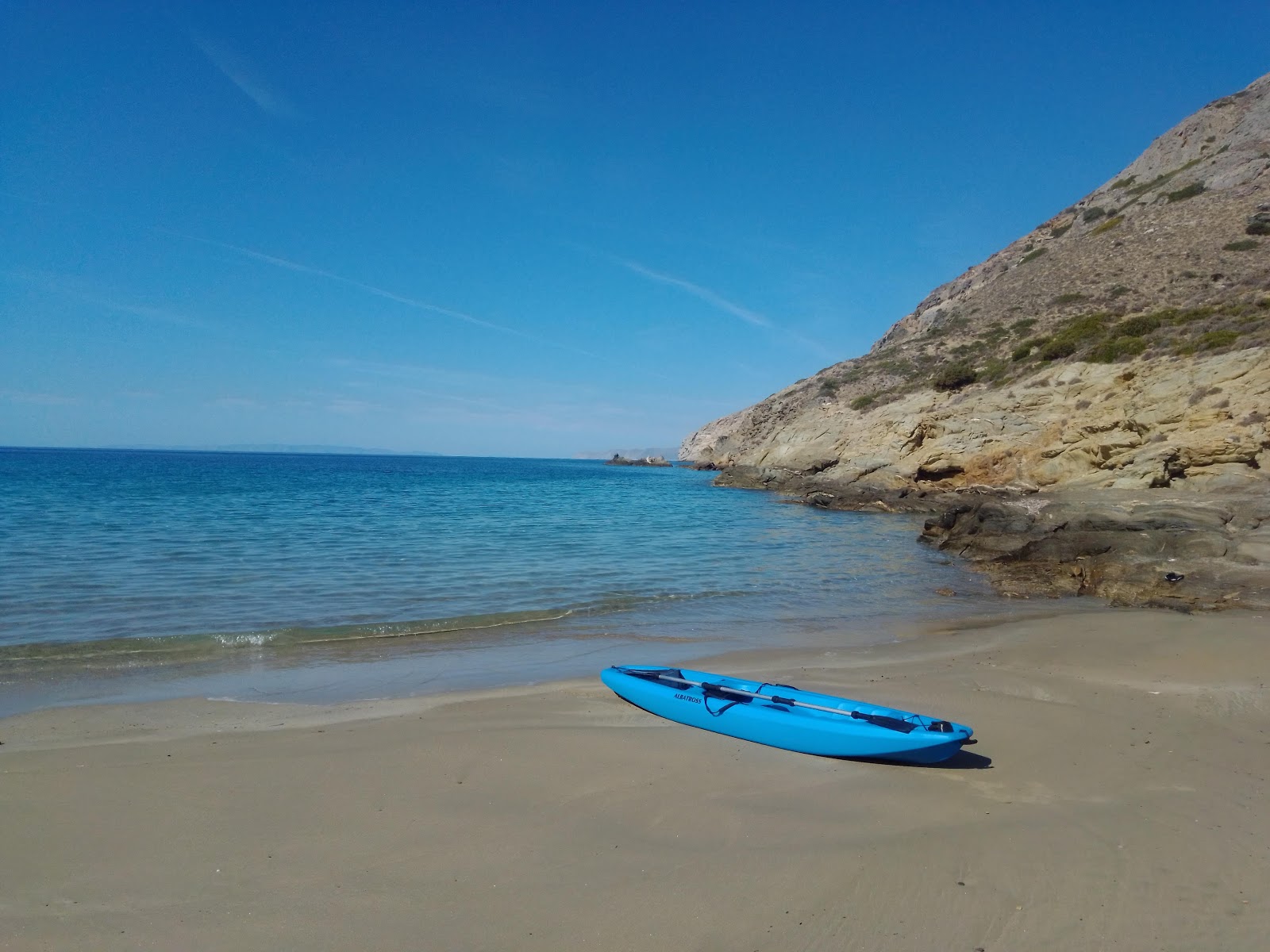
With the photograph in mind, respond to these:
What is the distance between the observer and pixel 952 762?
229 inches

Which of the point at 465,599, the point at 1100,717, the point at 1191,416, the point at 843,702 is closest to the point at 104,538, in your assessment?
the point at 465,599

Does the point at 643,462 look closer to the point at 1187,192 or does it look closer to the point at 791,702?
the point at 1187,192

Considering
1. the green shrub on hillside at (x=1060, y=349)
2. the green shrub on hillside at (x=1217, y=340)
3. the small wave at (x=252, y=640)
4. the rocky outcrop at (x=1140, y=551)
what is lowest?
the small wave at (x=252, y=640)

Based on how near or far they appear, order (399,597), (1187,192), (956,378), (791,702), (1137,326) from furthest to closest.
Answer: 1. (1187,192)
2. (956,378)
3. (1137,326)
4. (399,597)
5. (791,702)

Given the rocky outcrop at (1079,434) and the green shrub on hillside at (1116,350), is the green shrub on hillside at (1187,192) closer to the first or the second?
the green shrub on hillside at (1116,350)

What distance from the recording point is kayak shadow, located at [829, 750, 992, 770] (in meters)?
5.73

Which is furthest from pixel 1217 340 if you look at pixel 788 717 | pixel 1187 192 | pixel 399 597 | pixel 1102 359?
pixel 1187 192

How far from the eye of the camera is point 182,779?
17.7 ft

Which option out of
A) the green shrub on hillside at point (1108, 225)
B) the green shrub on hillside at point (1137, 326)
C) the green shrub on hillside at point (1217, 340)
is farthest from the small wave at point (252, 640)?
the green shrub on hillside at point (1108, 225)

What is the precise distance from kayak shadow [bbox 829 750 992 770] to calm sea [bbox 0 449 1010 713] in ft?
13.0

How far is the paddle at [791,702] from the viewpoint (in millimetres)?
5930

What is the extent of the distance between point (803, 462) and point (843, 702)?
137 feet

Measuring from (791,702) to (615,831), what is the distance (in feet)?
8.36

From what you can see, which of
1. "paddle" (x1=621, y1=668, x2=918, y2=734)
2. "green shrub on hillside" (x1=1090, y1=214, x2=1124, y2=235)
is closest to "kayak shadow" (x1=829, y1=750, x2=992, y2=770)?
"paddle" (x1=621, y1=668, x2=918, y2=734)
